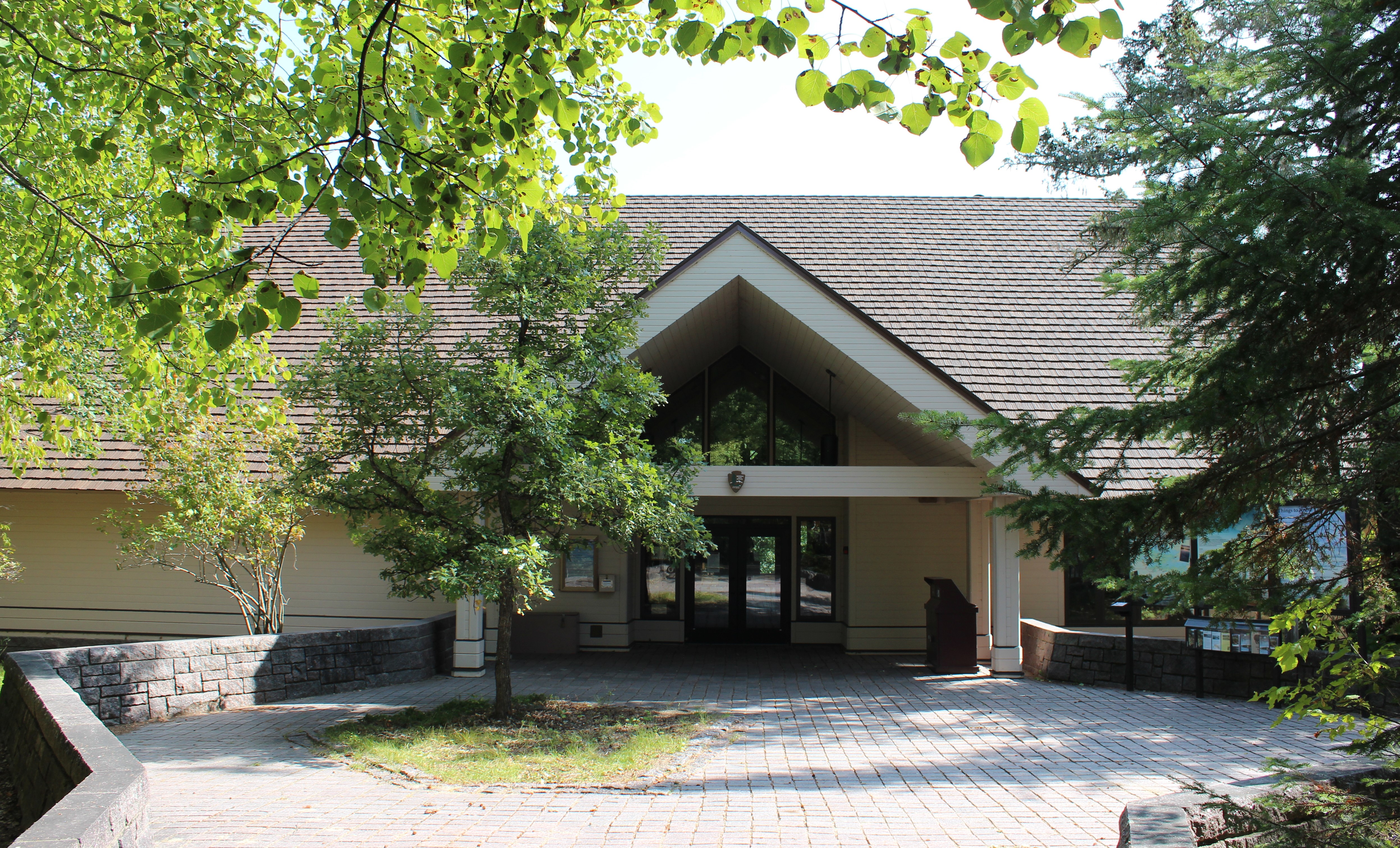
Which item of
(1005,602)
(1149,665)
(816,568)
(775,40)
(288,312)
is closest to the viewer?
(775,40)

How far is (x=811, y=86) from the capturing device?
3.35m

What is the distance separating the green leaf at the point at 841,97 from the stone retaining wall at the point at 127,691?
3989 mm

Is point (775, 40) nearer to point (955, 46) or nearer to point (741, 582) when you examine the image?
point (955, 46)

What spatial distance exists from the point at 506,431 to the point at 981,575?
7651 mm

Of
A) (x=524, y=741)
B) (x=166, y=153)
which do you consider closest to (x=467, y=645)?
(x=524, y=741)

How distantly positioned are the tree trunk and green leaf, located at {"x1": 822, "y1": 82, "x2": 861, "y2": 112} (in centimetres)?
628

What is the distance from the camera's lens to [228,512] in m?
9.74

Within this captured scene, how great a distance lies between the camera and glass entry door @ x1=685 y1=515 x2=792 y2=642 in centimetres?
1520

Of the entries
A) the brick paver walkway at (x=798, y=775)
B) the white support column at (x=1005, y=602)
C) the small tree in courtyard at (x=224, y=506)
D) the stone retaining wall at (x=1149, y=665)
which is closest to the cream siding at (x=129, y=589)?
the small tree in courtyard at (x=224, y=506)

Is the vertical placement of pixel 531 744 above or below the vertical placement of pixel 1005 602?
below

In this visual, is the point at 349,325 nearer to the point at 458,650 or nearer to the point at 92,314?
the point at 92,314

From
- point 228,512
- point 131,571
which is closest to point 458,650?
point 228,512

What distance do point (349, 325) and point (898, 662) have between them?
9047 mm

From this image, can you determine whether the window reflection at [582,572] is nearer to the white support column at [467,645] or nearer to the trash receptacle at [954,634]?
the white support column at [467,645]
